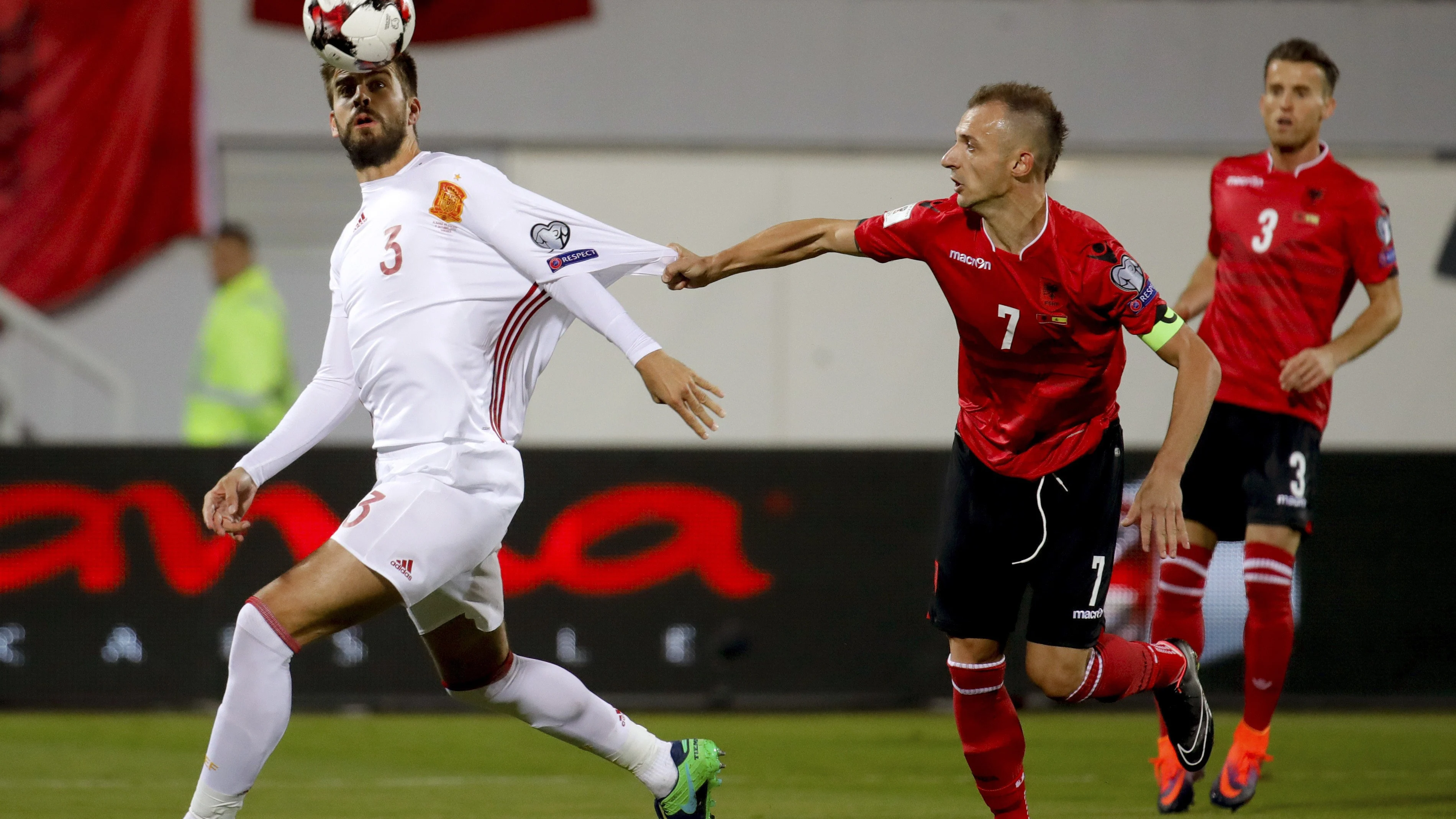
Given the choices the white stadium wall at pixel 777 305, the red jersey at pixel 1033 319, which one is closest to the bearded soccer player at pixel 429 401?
the red jersey at pixel 1033 319

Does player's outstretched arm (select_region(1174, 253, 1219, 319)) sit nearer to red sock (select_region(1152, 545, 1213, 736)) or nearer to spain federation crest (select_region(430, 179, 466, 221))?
red sock (select_region(1152, 545, 1213, 736))

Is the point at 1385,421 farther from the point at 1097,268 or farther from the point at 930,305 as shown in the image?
the point at 1097,268

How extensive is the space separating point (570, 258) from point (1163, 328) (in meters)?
1.53

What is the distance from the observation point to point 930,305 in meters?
12.9

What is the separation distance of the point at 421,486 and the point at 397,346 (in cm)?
36

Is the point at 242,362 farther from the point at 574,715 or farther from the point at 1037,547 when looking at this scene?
the point at 1037,547

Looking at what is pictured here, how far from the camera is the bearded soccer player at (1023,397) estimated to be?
4293mm

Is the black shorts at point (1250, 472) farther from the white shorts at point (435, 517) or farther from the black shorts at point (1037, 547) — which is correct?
the white shorts at point (435, 517)

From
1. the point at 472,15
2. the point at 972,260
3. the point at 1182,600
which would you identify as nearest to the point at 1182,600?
the point at 1182,600

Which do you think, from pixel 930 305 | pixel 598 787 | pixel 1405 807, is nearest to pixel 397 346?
pixel 598 787

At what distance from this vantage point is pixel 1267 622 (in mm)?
5820

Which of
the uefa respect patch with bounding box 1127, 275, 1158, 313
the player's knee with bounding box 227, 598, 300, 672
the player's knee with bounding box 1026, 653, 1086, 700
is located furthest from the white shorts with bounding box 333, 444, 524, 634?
the uefa respect patch with bounding box 1127, 275, 1158, 313

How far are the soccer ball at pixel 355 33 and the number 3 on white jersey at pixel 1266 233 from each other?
3.17m

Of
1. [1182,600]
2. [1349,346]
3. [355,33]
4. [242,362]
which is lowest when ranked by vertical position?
[242,362]
